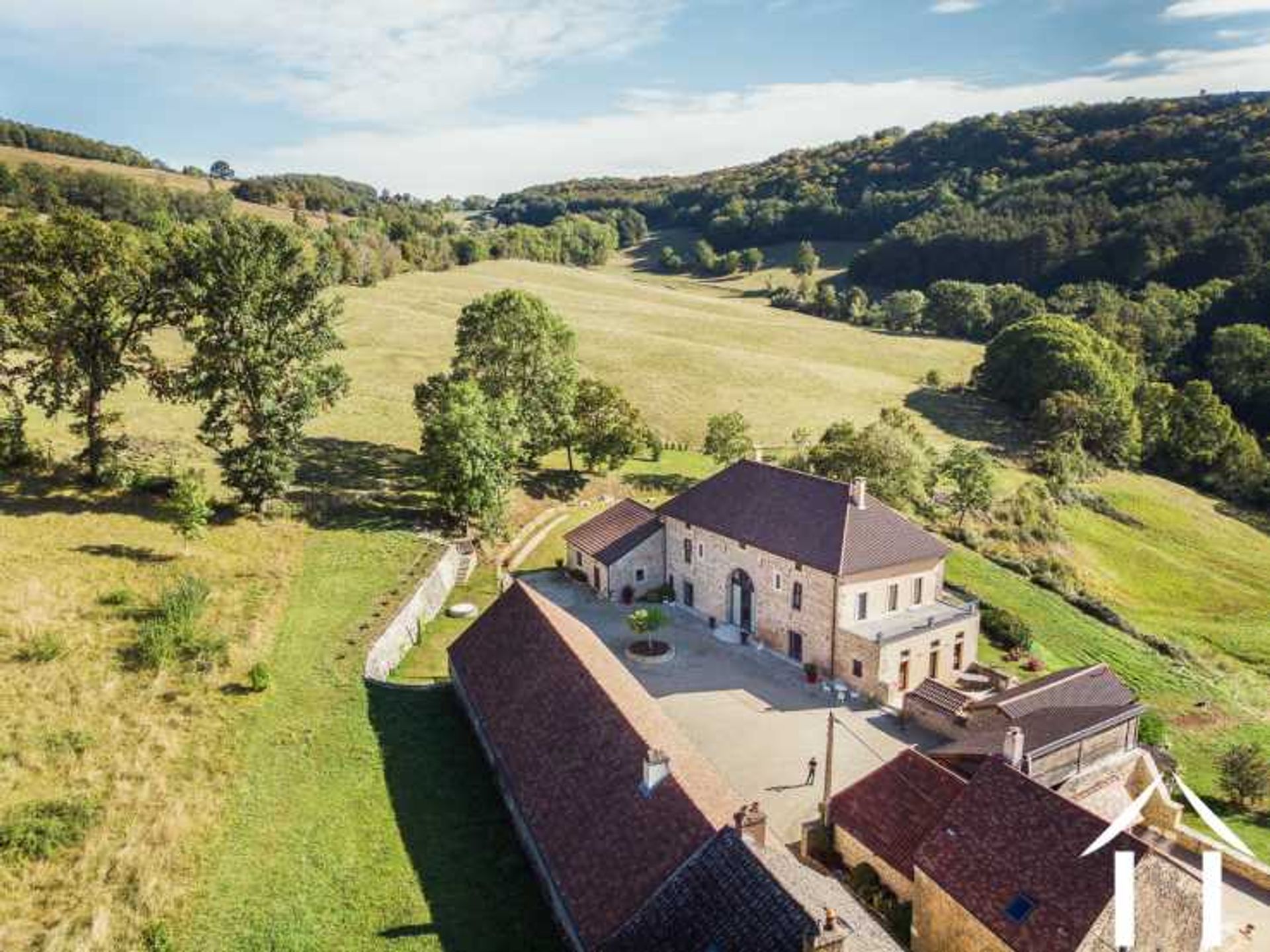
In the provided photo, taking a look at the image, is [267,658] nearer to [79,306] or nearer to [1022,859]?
[79,306]

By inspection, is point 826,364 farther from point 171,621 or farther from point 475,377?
point 171,621

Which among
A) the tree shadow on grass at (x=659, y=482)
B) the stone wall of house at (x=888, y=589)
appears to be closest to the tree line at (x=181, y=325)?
the tree shadow on grass at (x=659, y=482)

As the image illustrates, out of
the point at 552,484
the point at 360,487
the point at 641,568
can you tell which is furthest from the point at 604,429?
the point at 360,487

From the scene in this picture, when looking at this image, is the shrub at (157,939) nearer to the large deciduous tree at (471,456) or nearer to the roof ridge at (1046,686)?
the roof ridge at (1046,686)

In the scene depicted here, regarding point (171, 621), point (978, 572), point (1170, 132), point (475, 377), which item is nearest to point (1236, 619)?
point (978, 572)

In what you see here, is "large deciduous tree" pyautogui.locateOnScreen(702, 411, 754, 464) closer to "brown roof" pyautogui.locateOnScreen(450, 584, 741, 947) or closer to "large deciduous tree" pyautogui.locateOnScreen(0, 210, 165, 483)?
"brown roof" pyautogui.locateOnScreen(450, 584, 741, 947)
